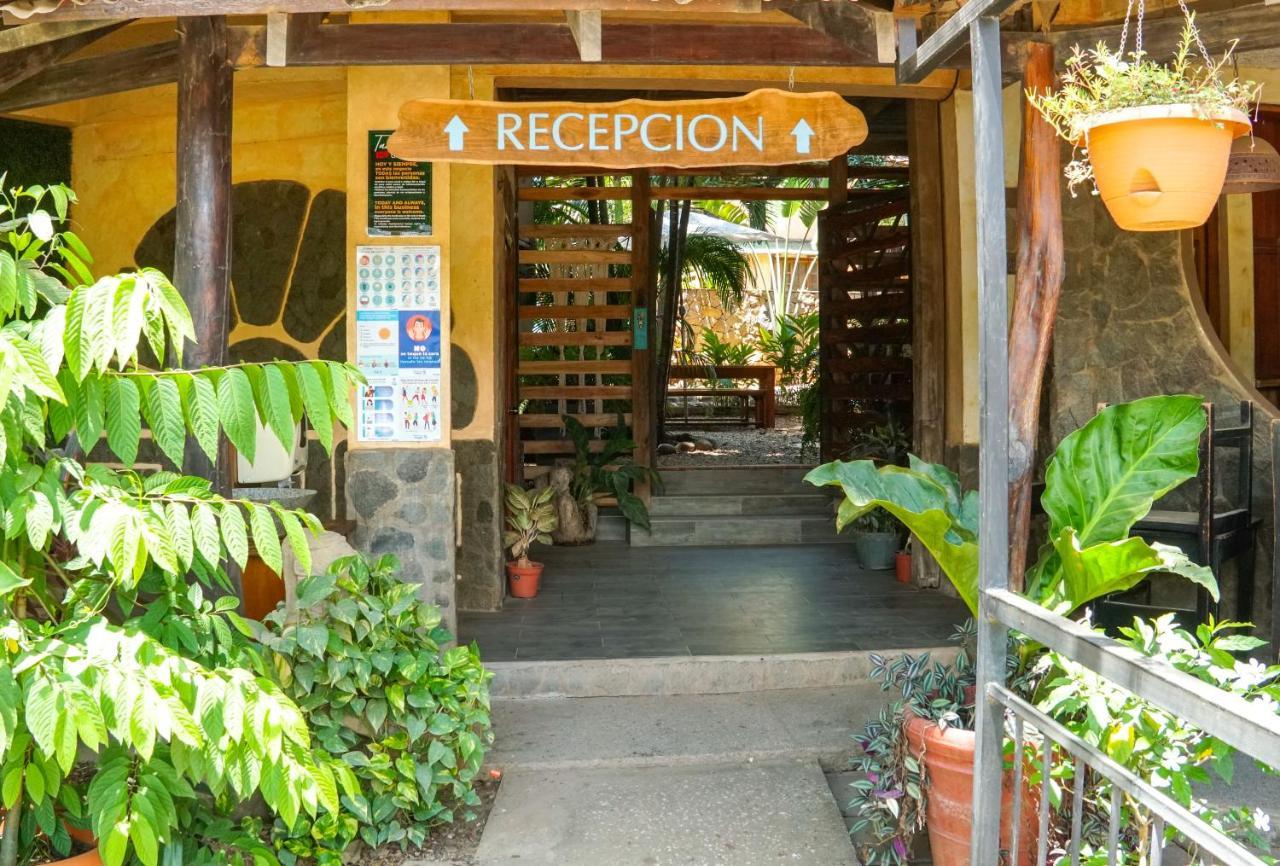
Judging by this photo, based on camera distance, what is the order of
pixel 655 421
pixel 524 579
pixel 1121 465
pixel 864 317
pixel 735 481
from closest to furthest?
pixel 1121 465
pixel 524 579
pixel 864 317
pixel 735 481
pixel 655 421

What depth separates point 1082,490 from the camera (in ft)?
10.9

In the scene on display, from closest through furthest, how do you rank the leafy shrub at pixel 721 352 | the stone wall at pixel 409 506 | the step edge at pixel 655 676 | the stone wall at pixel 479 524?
the step edge at pixel 655 676, the stone wall at pixel 409 506, the stone wall at pixel 479 524, the leafy shrub at pixel 721 352

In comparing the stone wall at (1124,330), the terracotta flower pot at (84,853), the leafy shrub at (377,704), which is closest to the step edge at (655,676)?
the leafy shrub at (377,704)

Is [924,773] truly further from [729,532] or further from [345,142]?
[345,142]

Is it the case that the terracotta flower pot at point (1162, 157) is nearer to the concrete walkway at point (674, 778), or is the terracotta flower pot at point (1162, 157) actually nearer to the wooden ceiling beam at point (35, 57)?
the concrete walkway at point (674, 778)

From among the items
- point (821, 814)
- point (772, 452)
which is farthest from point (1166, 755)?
point (772, 452)

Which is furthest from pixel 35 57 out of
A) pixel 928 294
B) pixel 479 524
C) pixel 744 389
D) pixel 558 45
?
pixel 744 389

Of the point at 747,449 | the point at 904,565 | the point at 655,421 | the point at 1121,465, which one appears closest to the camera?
the point at 1121,465

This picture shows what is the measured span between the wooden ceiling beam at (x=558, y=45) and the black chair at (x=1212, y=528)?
2082 millimetres

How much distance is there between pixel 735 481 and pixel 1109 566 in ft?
18.6

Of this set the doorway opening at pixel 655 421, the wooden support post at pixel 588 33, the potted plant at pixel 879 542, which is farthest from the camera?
the potted plant at pixel 879 542

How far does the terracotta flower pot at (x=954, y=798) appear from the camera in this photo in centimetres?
→ 301

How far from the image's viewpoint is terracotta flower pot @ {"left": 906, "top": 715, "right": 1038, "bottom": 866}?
3.01 meters

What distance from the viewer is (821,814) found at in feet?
12.2
